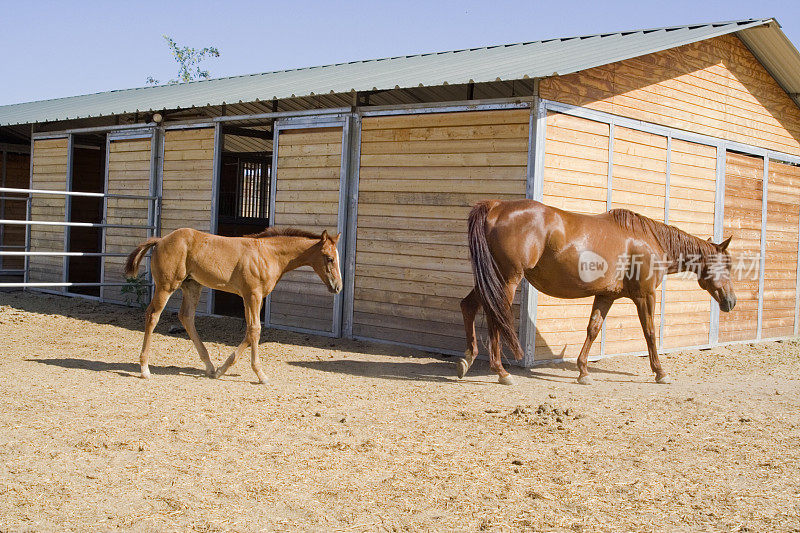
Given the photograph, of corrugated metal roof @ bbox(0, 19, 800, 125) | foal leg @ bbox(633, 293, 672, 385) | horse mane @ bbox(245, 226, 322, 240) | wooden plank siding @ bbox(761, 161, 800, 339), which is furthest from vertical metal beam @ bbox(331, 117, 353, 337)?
wooden plank siding @ bbox(761, 161, 800, 339)

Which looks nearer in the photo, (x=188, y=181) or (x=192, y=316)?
(x=192, y=316)

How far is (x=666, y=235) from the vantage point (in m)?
7.94

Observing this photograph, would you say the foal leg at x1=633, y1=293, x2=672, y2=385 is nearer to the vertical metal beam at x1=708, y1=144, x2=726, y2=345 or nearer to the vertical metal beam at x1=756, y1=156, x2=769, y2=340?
the vertical metal beam at x1=708, y1=144, x2=726, y2=345

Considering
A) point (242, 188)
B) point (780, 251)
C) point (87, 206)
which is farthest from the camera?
point (87, 206)

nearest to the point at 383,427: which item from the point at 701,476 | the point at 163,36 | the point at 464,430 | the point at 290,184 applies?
the point at 464,430

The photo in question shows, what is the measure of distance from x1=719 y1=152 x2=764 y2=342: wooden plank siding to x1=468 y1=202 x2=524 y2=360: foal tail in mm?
4828

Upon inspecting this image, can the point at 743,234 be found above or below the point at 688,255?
above

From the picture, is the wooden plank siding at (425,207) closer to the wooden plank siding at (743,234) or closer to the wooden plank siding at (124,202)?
the wooden plank siding at (743,234)

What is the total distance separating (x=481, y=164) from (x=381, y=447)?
13.4ft

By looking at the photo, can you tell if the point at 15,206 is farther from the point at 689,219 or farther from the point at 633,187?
the point at 689,219

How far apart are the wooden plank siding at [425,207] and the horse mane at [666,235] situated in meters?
1.02

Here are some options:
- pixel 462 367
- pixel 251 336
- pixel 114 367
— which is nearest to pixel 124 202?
pixel 114 367

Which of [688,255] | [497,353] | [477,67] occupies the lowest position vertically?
[497,353]

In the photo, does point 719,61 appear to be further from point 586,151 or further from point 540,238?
point 540,238
